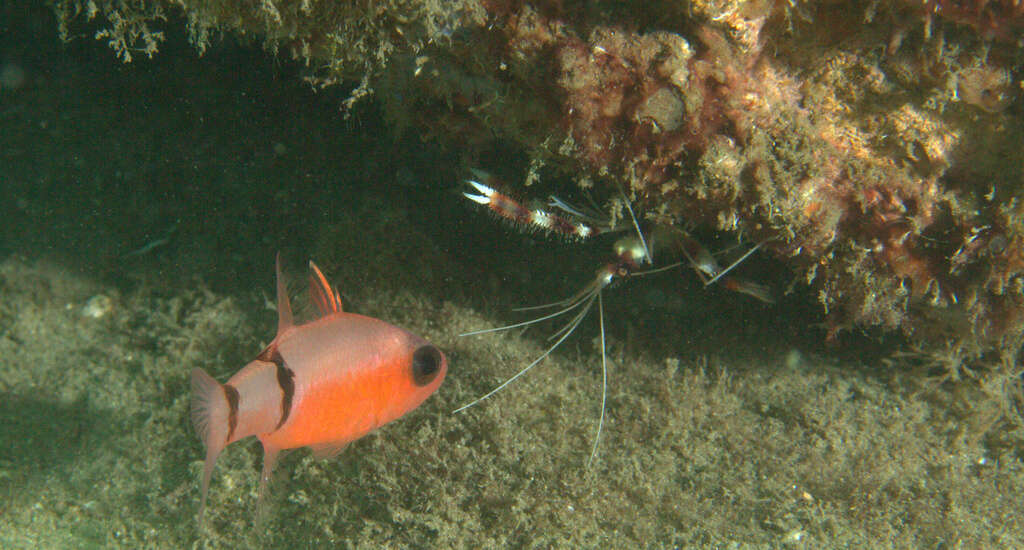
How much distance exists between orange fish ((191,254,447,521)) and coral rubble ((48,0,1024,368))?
56.2 inches

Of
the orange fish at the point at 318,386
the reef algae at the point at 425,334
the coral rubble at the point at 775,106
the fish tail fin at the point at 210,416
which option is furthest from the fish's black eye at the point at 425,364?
the coral rubble at the point at 775,106

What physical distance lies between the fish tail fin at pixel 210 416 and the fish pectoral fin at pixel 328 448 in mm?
521

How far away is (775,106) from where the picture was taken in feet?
8.78

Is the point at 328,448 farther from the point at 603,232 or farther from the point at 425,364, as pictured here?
the point at 603,232

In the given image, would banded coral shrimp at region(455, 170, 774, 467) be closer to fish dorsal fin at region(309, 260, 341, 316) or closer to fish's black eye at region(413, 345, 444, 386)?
fish's black eye at region(413, 345, 444, 386)

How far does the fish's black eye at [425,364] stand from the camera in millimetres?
2863

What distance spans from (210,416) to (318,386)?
0.49 metres

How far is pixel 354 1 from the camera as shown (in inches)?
109

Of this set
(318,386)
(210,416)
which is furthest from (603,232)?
(210,416)

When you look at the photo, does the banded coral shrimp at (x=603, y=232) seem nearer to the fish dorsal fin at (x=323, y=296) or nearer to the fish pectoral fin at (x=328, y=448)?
the fish pectoral fin at (x=328, y=448)

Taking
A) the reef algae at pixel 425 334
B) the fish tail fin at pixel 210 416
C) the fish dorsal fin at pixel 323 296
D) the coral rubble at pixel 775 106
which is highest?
the coral rubble at pixel 775 106

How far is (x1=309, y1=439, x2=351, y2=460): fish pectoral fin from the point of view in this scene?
2848 mm

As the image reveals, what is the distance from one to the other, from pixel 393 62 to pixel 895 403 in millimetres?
4174

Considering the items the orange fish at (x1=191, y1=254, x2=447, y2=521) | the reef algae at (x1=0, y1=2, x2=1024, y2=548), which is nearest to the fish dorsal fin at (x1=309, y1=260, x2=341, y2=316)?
the orange fish at (x1=191, y1=254, x2=447, y2=521)
